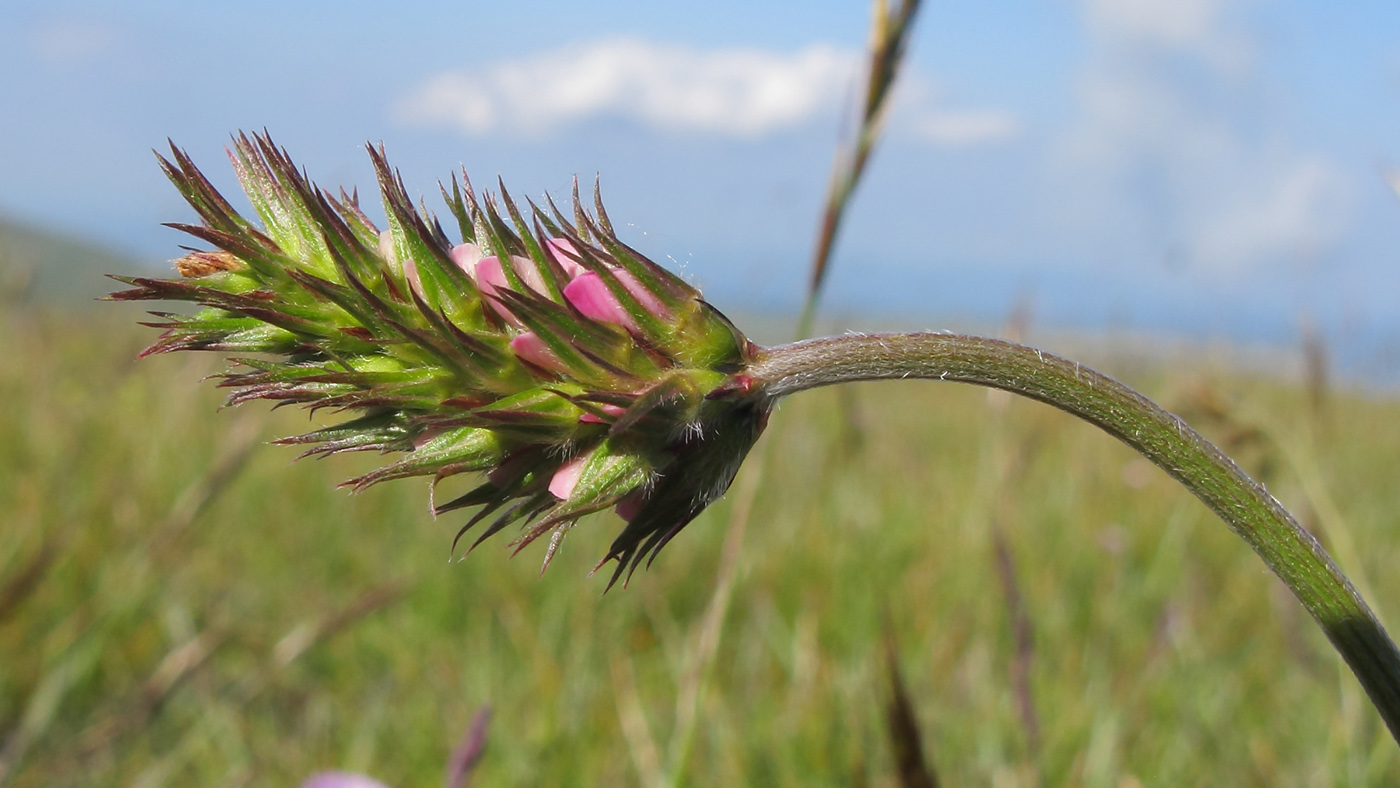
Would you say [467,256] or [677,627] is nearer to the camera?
[467,256]

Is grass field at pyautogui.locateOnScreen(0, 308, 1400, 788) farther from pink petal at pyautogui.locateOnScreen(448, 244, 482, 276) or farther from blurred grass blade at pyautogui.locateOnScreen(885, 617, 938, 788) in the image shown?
pink petal at pyautogui.locateOnScreen(448, 244, 482, 276)

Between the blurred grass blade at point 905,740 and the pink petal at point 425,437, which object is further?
the blurred grass blade at point 905,740

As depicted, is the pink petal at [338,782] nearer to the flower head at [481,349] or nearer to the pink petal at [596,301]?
the flower head at [481,349]

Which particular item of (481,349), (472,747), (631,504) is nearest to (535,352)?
(481,349)

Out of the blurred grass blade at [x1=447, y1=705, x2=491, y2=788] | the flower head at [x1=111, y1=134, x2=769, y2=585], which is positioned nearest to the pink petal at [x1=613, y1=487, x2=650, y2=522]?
the flower head at [x1=111, y1=134, x2=769, y2=585]

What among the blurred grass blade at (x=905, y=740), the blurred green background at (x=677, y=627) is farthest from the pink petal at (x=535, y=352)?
the blurred green background at (x=677, y=627)

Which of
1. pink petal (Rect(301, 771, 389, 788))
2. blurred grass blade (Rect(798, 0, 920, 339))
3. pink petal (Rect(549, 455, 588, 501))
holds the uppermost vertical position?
blurred grass blade (Rect(798, 0, 920, 339))

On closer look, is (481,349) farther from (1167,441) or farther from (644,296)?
(1167,441)
